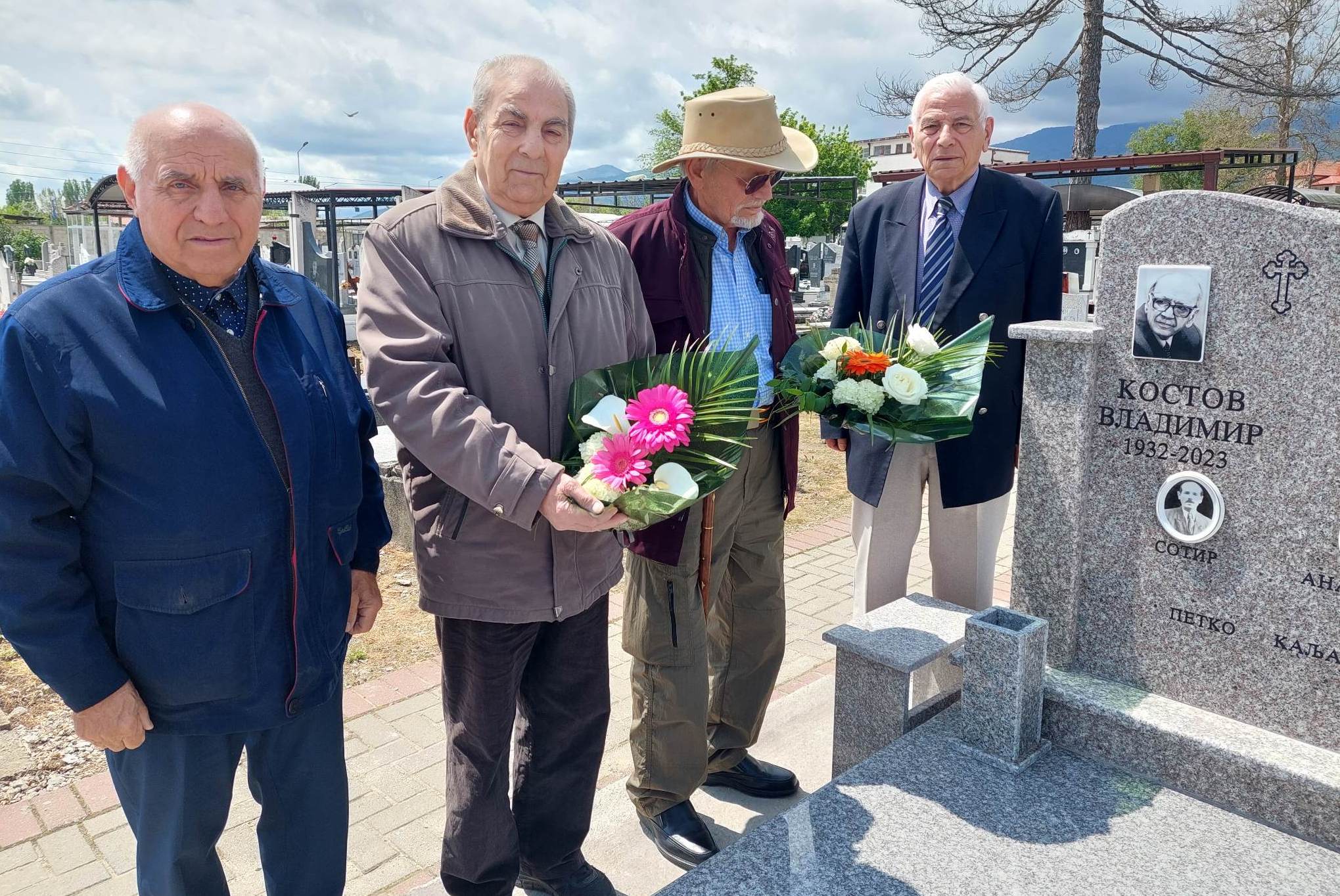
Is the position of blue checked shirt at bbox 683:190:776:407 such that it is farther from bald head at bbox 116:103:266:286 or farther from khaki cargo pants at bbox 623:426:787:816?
bald head at bbox 116:103:266:286

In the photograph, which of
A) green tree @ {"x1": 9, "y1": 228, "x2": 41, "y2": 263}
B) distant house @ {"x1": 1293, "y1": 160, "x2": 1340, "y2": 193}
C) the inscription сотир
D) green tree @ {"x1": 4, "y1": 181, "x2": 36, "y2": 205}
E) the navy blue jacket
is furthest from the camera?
green tree @ {"x1": 4, "y1": 181, "x2": 36, "y2": 205}

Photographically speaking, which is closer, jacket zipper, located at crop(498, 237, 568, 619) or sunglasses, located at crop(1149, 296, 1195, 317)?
jacket zipper, located at crop(498, 237, 568, 619)

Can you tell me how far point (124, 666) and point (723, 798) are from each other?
2008 millimetres

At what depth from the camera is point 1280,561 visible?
2.41 metres

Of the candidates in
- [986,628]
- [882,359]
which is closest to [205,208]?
[882,359]

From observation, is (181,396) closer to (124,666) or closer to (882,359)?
(124,666)

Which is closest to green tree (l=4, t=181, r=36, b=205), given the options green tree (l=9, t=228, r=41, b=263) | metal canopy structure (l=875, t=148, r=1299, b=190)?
green tree (l=9, t=228, r=41, b=263)

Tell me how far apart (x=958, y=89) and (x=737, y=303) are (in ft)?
3.63

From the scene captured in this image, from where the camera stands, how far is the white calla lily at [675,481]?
6.82ft

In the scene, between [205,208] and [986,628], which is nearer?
[205,208]

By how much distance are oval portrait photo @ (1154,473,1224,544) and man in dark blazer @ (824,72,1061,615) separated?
2.09 feet

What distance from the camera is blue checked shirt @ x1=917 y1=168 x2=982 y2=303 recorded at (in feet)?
10.4

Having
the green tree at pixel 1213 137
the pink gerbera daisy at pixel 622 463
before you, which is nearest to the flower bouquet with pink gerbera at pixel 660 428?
the pink gerbera daisy at pixel 622 463

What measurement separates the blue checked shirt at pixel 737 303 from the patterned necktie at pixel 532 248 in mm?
692
